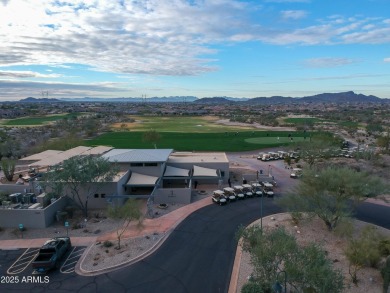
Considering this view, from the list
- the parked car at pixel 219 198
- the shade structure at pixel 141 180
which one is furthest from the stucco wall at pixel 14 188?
the parked car at pixel 219 198

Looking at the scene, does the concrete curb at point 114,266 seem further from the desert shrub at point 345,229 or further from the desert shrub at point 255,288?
the desert shrub at point 345,229

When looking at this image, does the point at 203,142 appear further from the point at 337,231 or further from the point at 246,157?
the point at 337,231

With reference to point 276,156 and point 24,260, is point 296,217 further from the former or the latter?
point 276,156

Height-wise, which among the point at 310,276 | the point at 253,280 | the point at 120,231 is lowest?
the point at 120,231

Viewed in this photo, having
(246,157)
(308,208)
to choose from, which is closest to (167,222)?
(308,208)

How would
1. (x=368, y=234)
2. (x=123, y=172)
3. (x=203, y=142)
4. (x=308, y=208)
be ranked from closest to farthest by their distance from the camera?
1. (x=368, y=234)
2. (x=308, y=208)
3. (x=123, y=172)
4. (x=203, y=142)

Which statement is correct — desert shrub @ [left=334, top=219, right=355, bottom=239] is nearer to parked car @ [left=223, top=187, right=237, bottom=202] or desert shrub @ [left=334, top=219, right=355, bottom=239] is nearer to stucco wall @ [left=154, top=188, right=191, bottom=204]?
parked car @ [left=223, top=187, right=237, bottom=202]

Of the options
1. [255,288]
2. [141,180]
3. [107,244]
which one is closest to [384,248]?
[255,288]
